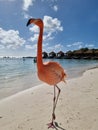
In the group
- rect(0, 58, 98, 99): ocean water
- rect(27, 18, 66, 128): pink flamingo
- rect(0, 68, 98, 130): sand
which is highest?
rect(27, 18, 66, 128): pink flamingo

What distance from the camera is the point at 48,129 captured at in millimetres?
4754

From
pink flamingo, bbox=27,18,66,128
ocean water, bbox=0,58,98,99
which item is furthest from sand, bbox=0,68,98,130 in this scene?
ocean water, bbox=0,58,98,99

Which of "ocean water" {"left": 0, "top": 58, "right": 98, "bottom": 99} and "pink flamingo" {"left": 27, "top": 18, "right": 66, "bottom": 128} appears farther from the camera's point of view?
"ocean water" {"left": 0, "top": 58, "right": 98, "bottom": 99}

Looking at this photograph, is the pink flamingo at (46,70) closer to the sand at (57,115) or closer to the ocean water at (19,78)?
the sand at (57,115)

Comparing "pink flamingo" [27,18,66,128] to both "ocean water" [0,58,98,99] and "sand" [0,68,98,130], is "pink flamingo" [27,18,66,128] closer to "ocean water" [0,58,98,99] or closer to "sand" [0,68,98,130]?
"sand" [0,68,98,130]

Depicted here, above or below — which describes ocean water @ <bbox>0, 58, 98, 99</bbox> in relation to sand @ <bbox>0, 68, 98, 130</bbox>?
below

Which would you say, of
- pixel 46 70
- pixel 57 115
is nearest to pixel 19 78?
pixel 57 115

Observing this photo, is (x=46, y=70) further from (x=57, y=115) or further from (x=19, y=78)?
(x=19, y=78)

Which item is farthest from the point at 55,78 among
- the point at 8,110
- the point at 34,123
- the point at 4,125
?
the point at 8,110

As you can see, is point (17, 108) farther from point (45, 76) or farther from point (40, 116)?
point (45, 76)

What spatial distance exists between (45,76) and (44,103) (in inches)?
85.0

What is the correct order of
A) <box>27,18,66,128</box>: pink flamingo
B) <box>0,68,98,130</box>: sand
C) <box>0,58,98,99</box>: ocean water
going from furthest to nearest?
<box>0,58,98,99</box>: ocean water → <box>27,18,66,128</box>: pink flamingo → <box>0,68,98,130</box>: sand

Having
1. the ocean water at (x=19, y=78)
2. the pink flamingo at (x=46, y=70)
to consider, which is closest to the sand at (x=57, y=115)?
the pink flamingo at (x=46, y=70)

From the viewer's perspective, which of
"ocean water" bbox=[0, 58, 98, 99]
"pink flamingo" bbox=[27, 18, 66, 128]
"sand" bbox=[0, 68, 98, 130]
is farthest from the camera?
"ocean water" bbox=[0, 58, 98, 99]
